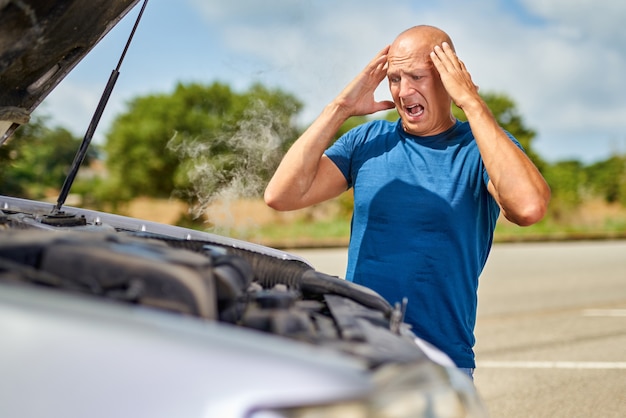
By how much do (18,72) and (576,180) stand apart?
108 feet

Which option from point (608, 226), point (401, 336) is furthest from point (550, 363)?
point (608, 226)

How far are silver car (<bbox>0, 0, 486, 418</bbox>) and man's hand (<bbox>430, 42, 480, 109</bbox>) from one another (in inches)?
38.8

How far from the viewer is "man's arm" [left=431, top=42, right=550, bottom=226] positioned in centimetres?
262

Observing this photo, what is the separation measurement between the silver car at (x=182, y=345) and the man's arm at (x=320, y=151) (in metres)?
0.97

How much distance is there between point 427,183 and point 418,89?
419 mm

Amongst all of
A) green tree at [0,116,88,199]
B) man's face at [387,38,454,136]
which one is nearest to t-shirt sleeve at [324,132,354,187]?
man's face at [387,38,454,136]

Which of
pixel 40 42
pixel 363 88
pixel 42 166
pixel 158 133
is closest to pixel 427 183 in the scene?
pixel 363 88

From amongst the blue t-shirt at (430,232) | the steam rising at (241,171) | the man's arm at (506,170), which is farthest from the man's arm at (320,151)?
the steam rising at (241,171)

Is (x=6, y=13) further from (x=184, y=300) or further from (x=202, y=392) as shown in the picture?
(x=202, y=392)

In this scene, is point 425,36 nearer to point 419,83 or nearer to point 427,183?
point 419,83

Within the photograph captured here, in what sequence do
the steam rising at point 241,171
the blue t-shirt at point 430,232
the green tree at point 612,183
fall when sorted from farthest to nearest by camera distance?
1. the green tree at point 612,183
2. the steam rising at point 241,171
3. the blue t-shirt at point 430,232

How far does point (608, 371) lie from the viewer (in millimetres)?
6281

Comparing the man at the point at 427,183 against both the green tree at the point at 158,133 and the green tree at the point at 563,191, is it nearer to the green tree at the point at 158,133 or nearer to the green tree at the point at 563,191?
the green tree at the point at 158,133

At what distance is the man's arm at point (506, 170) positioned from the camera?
262cm
